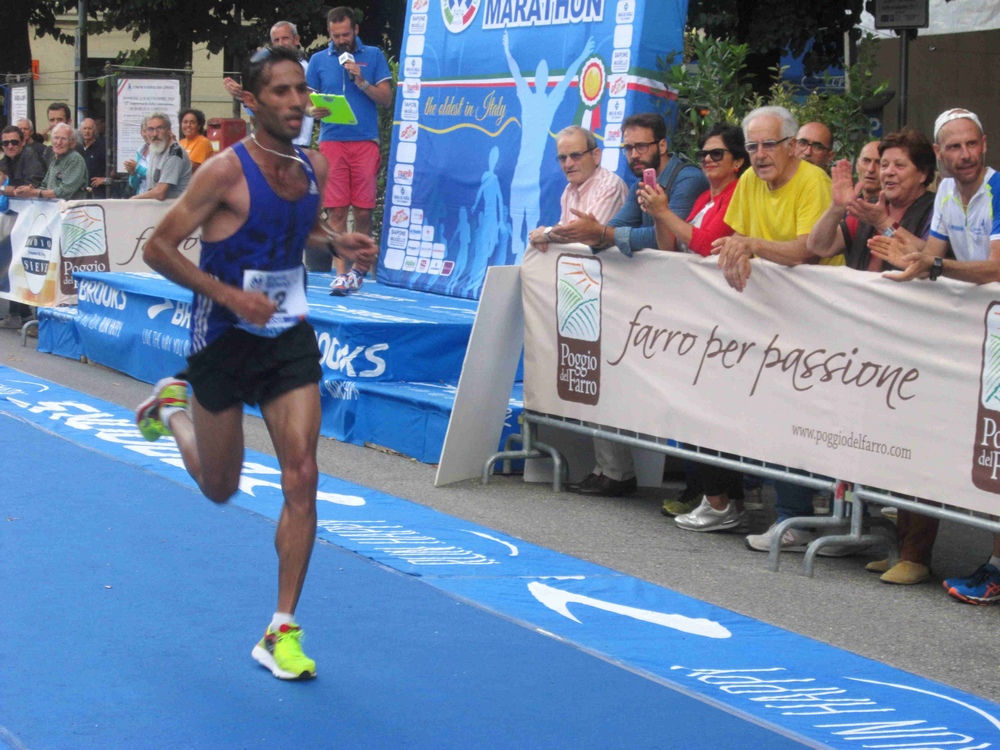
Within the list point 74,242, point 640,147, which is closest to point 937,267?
point 640,147

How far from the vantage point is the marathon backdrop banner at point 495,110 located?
943cm

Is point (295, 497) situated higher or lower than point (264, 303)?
lower

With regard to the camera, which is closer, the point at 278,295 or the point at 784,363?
the point at 278,295

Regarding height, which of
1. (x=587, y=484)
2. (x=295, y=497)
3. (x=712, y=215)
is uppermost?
(x=712, y=215)

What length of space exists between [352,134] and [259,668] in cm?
721

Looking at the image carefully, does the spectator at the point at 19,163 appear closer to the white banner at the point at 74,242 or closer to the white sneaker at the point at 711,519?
the white banner at the point at 74,242

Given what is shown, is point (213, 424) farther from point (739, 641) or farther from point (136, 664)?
point (739, 641)

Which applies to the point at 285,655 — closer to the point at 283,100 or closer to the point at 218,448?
the point at 218,448

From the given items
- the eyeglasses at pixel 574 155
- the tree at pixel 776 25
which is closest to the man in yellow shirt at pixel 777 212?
the eyeglasses at pixel 574 155

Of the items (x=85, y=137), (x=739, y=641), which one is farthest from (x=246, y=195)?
(x=85, y=137)

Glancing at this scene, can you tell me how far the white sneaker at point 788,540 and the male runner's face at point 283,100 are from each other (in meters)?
3.17

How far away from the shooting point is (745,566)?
6.18 meters

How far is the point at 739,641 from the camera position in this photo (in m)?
4.94

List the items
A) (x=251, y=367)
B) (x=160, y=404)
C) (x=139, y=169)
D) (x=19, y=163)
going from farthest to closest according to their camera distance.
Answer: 1. (x=19, y=163)
2. (x=139, y=169)
3. (x=160, y=404)
4. (x=251, y=367)
